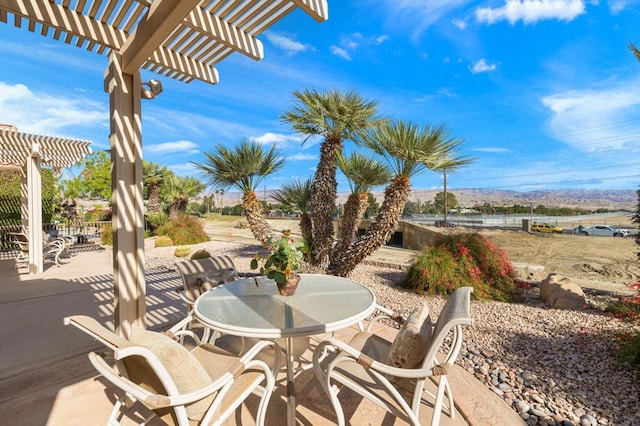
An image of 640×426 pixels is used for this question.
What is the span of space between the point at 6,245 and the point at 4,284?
21.5ft

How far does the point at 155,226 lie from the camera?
13.2m

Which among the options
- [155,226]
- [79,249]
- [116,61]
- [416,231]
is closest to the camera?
[116,61]

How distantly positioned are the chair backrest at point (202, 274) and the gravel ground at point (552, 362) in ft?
8.30

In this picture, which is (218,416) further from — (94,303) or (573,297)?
(573,297)

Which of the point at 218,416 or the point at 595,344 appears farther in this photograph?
the point at 595,344

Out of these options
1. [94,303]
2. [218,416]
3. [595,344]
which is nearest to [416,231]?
[595,344]

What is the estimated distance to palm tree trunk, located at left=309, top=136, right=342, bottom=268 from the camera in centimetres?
553

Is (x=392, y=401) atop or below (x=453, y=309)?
below

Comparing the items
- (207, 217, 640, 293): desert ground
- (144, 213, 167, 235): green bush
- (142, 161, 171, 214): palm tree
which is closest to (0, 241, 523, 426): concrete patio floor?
(207, 217, 640, 293): desert ground

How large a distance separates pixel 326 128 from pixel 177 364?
4.88m

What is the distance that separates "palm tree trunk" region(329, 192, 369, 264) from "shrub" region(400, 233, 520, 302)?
1.35m

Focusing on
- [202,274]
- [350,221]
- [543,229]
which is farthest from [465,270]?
[543,229]

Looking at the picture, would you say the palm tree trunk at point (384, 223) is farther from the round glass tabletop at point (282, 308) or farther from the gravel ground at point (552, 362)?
the round glass tabletop at point (282, 308)

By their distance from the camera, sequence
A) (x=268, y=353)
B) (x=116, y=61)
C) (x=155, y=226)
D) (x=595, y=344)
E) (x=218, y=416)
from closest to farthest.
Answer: (x=218, y=416) < (x=268, y=353) < (x=116, y=61) < (x=595, y=344) < (x=155, y=226)
